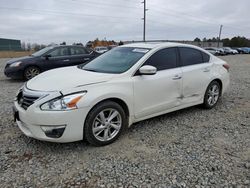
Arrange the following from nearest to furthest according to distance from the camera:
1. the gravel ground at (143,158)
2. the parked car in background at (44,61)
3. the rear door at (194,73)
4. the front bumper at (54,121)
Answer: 1. the gravel ground at (143,158)
2. the front bumper at (54,121)
3. the rear door at (194,73)
4. the parked car in background at (44,61)

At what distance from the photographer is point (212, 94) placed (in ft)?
15.5

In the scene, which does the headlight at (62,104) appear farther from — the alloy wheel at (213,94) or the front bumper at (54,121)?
the alloy wheel at (213,94)

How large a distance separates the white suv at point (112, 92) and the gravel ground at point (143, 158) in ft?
0.87

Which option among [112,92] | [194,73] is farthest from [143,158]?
[194,73]

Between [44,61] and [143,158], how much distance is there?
22.0ft

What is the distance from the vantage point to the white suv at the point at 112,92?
2.76 m

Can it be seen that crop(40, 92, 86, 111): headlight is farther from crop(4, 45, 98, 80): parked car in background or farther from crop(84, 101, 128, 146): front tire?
crop(4, 45, 98, 80): parked car in background

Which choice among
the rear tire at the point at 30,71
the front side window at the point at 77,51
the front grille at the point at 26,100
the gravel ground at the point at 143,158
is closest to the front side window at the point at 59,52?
the front side window at the point at 77,51

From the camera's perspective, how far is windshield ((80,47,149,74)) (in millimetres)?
3503

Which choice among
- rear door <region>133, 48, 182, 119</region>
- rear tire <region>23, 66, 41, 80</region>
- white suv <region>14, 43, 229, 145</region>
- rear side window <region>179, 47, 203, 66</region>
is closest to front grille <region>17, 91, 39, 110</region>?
white suv <region>14, 43, 229, 145</region>

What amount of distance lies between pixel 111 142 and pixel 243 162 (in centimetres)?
177

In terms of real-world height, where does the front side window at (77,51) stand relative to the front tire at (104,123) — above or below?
above

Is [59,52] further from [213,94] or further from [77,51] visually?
[213,94]

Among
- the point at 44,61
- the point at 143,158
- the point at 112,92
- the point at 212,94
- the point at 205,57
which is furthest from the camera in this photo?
the point at 44,61
